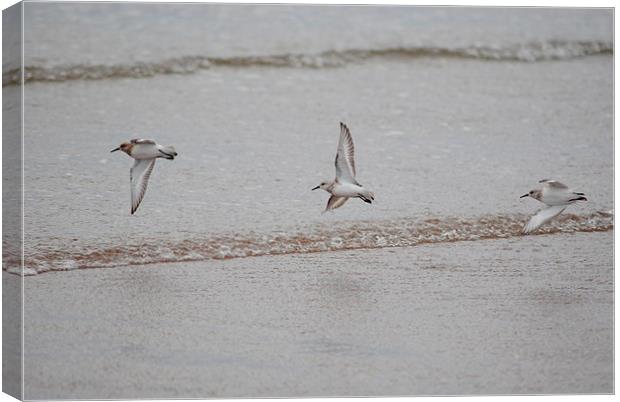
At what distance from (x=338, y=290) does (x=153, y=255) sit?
2.46ft

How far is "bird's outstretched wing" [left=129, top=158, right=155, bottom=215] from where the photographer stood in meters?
5.76

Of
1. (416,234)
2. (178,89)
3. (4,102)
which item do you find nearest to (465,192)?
(416,234)

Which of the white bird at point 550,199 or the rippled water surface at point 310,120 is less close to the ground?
the rippled water surface at point 310,120

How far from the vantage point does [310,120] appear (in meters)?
6.12

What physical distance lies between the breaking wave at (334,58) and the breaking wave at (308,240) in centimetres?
71

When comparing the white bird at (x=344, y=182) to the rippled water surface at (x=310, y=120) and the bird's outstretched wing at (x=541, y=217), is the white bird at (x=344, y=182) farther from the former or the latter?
the bird's outstretched wing at (x=541, y=217)

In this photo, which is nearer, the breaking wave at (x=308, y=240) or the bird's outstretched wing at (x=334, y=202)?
the breaking wave at (x=308, y=240)

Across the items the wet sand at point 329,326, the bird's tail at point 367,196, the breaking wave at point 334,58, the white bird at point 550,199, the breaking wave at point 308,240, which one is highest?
the breaking wave at point 334,58

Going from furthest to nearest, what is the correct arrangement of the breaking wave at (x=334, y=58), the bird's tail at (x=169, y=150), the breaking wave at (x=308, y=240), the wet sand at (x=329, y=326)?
the breaking wave at (x=334, y=58) < the bird's tail at (x=169, y=150) < the breaking wave at (x=308, y=240) < the wet sand at (x=329, y=326)

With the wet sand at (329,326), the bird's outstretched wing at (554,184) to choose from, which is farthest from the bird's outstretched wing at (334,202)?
the bird's outstretched wing at (554,184)

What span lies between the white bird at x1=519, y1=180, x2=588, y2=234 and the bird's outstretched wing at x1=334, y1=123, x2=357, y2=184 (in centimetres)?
73

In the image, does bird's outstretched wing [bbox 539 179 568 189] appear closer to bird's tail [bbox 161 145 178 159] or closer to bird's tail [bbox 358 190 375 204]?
bird's tail [bbox 358 190 375 204]

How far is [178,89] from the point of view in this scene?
6.04 metres

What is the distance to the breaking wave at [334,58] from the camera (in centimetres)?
598
